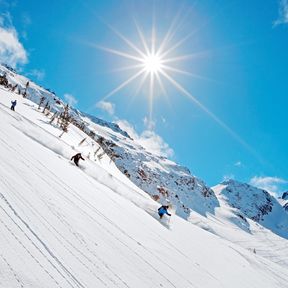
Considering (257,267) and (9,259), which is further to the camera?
(257,267)

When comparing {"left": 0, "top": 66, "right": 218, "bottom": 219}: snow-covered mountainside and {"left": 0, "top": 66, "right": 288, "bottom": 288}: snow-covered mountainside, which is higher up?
{"left": 0, "top": 66, "right": 218, "bottom": 219}: snow-covered mountainside

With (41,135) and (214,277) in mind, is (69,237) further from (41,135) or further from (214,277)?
(41,135)

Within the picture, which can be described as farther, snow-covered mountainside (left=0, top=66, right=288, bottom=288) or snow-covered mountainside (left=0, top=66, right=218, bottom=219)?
snow-covered mountainside (left=0, top=66, right=218, bottom=219)

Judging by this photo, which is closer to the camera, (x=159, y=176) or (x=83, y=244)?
(x=83, y=244)

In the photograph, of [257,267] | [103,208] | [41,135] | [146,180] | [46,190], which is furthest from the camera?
[146,180]

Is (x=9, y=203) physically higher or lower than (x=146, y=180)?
lower

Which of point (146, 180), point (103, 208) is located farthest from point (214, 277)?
point (146, 180)

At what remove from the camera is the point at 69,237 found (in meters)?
8.51

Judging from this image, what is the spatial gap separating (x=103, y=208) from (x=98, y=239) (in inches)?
138

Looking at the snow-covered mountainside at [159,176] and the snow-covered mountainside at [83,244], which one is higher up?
the snow-covered mountainside at [159,176]

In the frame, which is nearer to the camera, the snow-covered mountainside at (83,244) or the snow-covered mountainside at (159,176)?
the snow-covered mountainside at (83,244)

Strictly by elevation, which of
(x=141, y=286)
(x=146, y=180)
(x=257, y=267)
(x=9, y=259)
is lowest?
(x=9, y=259)

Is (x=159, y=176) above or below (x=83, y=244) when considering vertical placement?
above

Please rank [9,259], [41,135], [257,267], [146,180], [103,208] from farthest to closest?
1. [146,180]
2. [41,135]
3. [257,267]
4. [103,208]
5. [9,259]
